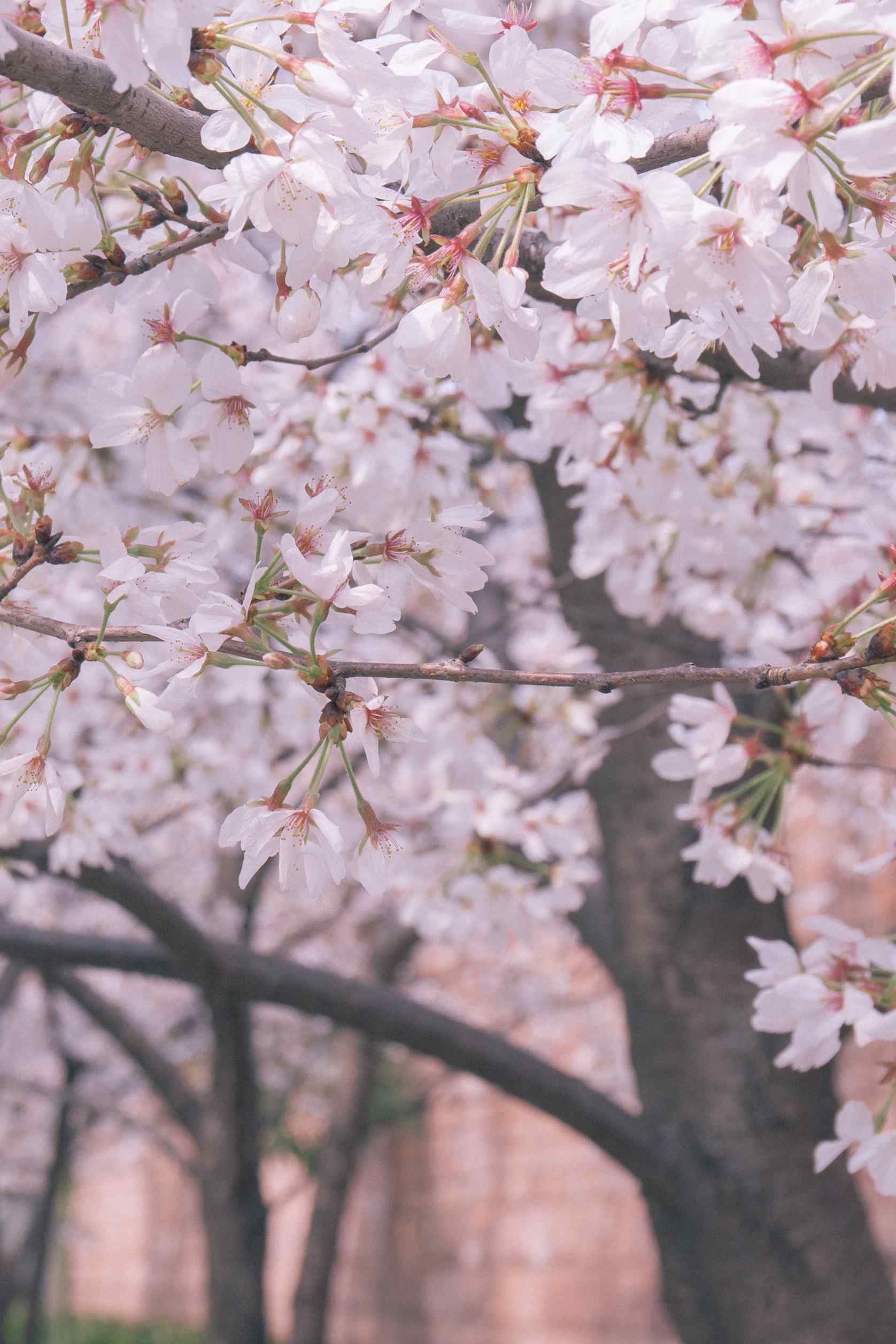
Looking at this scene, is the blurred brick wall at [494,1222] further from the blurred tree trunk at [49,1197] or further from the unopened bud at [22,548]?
the unopened bud at [22,548]

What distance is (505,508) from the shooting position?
2793 mm

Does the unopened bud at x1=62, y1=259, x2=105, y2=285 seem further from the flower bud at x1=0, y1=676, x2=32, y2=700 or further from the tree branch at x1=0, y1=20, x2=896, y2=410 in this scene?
the flower bud at x1=0, y1=676, x2=32, y2=700

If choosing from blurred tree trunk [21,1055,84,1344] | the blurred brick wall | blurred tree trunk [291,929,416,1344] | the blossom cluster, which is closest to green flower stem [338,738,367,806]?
the blossom cluster

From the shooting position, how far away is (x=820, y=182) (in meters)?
0.73

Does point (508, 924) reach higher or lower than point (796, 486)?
lower

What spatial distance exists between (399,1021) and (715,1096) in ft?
1.89

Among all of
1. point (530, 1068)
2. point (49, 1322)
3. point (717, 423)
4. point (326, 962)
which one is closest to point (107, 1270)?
point (49, 1322)

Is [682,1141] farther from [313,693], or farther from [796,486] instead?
[313,693]

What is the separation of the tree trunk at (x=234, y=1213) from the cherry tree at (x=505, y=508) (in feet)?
0.05

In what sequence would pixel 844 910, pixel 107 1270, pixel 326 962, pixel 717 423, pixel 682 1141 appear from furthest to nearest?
pixel 107 1270 < pixel 326 962 < pixel 844 910 < pixel 682 1141 < pixel 717 423

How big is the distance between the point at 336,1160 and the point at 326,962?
97.6 inches

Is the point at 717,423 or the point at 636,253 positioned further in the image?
the point at 717,423

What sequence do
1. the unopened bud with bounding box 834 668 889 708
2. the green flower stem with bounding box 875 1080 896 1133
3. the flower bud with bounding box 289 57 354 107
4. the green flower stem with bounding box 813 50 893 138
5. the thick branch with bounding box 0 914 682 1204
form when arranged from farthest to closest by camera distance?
the thick branch with bounding box 0 914 682 1204, the green flower stem with bounding box 875 1080 896 1133, the unopened bud with bounding box 834 668 889 708, the flower bud with bounding box 289 57 354 107, the green flower stem with bounding box 813 50 893 138

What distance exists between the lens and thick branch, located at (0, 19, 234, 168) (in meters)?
0.81
